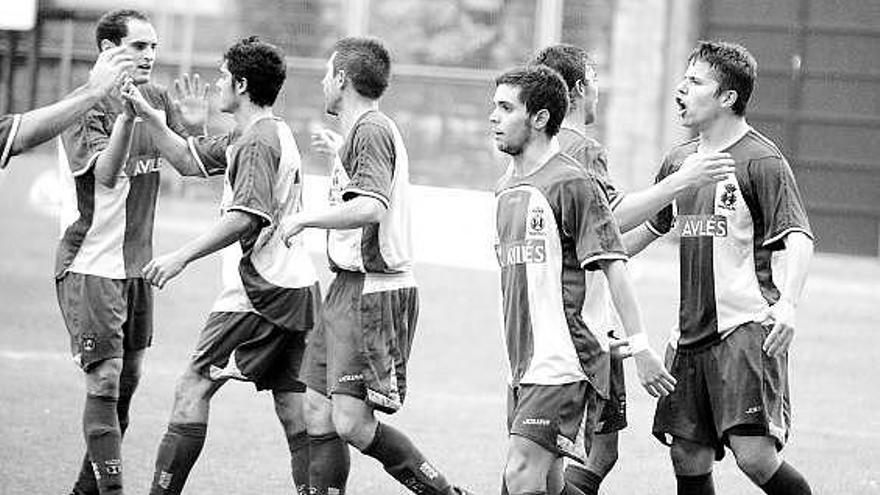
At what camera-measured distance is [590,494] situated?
8.40 meters

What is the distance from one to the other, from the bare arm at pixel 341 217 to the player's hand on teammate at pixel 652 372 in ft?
4.86

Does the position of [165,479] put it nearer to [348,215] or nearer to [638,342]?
[348,215]

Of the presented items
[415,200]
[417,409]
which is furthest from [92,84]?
[415,200]

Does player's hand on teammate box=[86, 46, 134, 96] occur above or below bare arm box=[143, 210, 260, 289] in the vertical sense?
above

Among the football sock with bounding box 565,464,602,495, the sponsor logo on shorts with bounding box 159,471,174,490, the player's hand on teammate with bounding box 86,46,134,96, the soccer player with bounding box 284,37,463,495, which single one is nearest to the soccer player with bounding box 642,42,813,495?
the football sock with bounding box 565,464,602,495

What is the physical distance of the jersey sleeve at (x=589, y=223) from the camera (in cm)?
722

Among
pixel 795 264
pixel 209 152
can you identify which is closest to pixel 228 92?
pixel 209 152

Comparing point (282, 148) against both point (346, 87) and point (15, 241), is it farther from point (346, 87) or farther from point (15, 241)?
point (15, 241)

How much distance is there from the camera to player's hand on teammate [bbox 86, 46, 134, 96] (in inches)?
307

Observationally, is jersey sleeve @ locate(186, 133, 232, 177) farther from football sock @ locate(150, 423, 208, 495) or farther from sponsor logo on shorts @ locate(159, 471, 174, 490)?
sponsor logo on shorts @ locate(159, 471, 174, 490)

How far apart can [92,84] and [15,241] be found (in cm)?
1468

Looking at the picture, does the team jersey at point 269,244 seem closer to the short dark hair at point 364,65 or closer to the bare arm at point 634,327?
the short dark hair at point 364,65

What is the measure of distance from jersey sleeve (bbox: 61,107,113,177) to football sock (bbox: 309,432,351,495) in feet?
5.76

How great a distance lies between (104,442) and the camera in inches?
345
